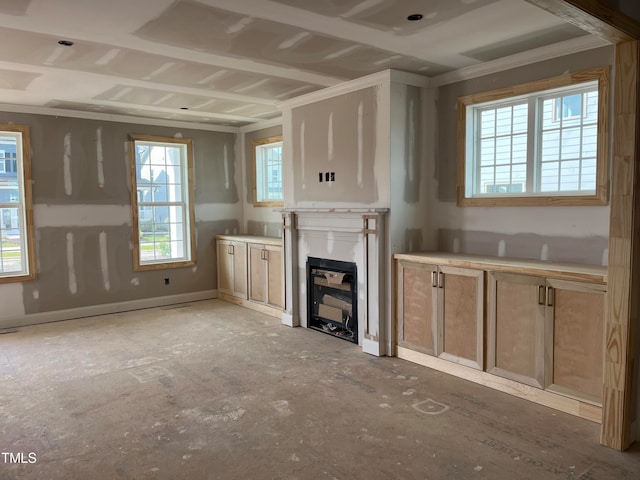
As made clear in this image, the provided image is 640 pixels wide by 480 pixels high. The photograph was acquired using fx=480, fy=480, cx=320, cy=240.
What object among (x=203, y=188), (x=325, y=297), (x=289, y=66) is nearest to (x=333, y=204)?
(x=325, y=297)

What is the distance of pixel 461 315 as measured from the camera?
13.3 ft

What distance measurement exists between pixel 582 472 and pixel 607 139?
7.61ft

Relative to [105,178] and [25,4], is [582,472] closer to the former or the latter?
[25,4]

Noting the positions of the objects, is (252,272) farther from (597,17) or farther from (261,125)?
(597,17)

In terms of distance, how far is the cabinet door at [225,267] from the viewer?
23.6 ft

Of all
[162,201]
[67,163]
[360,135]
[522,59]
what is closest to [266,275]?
[162,201]

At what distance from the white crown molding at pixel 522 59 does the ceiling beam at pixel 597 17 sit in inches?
40.8

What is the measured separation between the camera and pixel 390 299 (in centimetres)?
467

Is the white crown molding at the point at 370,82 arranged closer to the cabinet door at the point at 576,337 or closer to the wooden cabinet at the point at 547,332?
the wooden cabinet at the point at 547,332

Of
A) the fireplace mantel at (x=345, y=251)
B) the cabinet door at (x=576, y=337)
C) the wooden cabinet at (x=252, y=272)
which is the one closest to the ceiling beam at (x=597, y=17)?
the cabinet door at (x=576, y=337)

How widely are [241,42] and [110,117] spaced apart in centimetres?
362

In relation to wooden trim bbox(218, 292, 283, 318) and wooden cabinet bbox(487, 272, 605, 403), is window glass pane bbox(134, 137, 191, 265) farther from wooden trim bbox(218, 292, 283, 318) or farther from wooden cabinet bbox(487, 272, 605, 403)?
wooden cabinet bbox(487, 272, 605, 403)

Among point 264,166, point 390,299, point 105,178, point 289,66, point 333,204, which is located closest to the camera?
point 289,66

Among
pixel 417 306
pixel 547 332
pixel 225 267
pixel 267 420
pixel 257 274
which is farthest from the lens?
pixel 225 267
